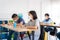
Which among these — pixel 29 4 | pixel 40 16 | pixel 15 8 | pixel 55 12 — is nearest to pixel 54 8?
pixel 55 12

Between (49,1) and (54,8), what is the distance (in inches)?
17.3

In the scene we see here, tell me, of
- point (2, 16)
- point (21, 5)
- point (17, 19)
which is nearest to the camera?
point (17, 19)

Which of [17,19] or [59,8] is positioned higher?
[59,8]

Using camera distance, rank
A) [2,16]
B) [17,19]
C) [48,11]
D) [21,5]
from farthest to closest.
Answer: [48,11] < [21,5] < [2,16] < [17,19]

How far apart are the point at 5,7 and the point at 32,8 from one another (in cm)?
132

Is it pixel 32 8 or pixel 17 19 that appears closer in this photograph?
pixel 17 19

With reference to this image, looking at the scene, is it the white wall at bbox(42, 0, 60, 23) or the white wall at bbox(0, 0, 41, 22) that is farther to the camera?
the white wall at bbox(42, 0, 60, 23)

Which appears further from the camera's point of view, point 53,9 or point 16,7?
point 53,9

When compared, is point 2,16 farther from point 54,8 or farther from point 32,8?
point 54,8

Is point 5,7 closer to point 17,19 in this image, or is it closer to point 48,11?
point 17,19

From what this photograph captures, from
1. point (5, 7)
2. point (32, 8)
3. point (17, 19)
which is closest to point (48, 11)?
point (32, 8)

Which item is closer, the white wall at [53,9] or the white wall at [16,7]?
the white wall at [16,7]

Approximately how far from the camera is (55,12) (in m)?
7.07

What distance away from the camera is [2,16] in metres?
6.04
